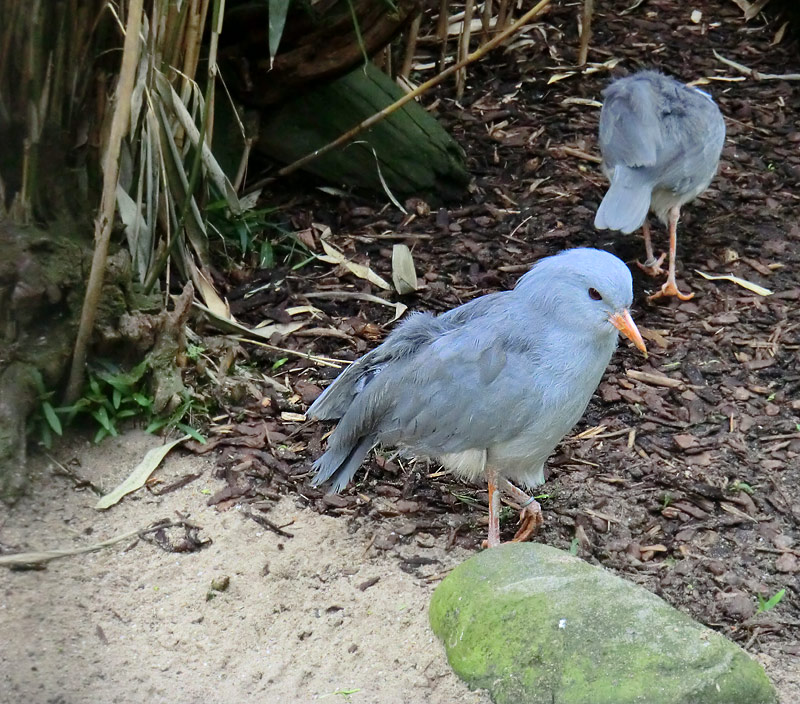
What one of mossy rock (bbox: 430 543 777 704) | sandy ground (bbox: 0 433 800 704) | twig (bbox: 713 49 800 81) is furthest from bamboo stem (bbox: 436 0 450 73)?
mossy rock (bbox: 430 543 777 704)

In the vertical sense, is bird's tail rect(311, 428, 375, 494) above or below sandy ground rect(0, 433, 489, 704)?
above

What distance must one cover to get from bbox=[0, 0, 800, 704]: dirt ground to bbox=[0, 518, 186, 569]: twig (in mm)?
54

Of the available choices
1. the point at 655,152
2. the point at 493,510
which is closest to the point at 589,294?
the point at 493,510

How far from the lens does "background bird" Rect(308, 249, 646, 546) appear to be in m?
3.85

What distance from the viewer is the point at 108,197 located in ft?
12.5

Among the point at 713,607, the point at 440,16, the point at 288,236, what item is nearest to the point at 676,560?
the point at 713,607

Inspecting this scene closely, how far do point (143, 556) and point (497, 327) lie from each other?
165 cm

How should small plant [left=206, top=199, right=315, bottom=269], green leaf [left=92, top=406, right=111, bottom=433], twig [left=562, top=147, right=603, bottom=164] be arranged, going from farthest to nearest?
1. twig [left=562, top=147, right=603, bottom=164]
2. small plant [left=206, top=199, right=315, bottom=269]
3. green leaf [left=92, top=406, right=111, bottom=433]

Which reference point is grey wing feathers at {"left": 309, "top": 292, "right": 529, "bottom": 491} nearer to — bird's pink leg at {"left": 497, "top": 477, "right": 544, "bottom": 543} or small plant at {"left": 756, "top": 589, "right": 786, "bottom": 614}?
bird's pink leg at {"left": 497, "top": 477, "right": 544, "bottom": 543}

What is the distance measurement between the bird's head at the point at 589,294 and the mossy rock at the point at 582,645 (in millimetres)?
949

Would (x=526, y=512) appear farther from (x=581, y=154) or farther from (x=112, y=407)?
(x=581, y=154)

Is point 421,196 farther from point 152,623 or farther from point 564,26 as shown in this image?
point 152,623

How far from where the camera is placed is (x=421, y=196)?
6383 millimetres

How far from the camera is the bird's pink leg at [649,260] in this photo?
601cm
